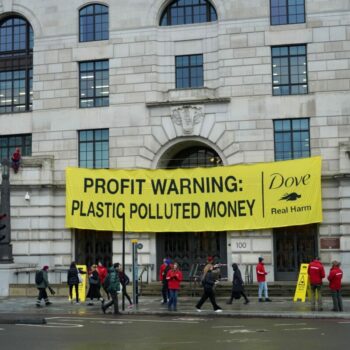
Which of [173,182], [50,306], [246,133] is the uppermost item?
[246,133]

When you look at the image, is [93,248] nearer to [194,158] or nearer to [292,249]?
[194,158]

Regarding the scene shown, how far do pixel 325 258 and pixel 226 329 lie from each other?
48.6ft

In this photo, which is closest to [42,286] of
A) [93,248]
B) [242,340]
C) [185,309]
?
[185,309]

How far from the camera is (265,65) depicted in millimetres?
34500

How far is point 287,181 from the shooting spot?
32.9m

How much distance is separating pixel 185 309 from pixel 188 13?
700 inches

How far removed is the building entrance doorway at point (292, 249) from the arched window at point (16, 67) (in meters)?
15.9

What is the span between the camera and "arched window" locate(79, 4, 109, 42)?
37.2 meters

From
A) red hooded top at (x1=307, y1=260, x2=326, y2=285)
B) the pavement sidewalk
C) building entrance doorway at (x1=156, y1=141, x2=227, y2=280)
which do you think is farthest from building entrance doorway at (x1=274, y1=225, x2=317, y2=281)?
red hooded top at (x1=307, y1=260, x2=326, y2=285)

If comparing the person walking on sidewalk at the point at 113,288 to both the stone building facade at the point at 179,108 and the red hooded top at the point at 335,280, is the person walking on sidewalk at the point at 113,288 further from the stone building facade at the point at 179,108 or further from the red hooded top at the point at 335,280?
the stone building facade at the point at 179,108

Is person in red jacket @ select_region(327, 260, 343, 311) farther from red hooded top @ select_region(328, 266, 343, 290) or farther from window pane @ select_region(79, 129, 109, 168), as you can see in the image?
window pane @ select_region(79, 129, 109, 168)

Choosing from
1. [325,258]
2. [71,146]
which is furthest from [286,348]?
[71,146]

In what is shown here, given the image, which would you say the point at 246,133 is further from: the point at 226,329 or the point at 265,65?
the point at 226,329

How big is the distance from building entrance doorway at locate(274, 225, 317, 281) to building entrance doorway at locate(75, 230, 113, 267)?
893 cm
